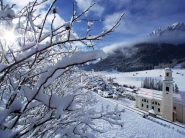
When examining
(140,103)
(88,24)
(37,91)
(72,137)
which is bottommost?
(140,103)

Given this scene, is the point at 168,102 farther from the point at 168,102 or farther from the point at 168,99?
the point at 168,99

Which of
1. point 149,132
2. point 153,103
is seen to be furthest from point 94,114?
point 153,103

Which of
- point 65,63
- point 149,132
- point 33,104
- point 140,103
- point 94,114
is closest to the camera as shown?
point 65,63

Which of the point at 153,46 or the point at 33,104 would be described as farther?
the point at 153,46

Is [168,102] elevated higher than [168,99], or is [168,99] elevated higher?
[168,99]

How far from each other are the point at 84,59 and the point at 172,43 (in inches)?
8970

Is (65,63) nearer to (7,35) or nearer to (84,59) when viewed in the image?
(84,59)

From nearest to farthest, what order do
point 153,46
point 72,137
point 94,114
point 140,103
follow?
point 72,137 < point 94,114 < point 140,103 < point 153,46

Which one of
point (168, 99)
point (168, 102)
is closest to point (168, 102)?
point (168, 102)

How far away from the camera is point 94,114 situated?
1709mm

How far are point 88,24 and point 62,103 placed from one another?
0.67 metres

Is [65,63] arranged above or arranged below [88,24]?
below

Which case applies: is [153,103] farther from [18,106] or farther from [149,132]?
[18,106]

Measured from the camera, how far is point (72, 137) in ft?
4.00
